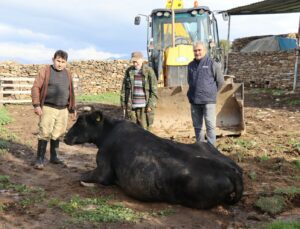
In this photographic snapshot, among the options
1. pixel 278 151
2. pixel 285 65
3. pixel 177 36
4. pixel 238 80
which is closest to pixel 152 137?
pixel 278 151

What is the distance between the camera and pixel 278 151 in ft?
25.0

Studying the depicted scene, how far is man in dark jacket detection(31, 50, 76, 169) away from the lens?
21.0ft

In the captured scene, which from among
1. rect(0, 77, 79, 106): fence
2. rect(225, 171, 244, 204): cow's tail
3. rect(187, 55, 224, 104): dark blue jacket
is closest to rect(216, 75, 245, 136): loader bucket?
rect(187, 55, 224, 104): dark blue jacket

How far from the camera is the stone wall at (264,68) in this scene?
19.2 meters

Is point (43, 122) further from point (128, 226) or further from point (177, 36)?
point (177, 36)

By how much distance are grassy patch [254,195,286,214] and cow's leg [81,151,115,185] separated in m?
1.75

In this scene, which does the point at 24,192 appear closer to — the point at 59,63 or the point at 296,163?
the point at 59,63

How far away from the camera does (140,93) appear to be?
23.1 feet

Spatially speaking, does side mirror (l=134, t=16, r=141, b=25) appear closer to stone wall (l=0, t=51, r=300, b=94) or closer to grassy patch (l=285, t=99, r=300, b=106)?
grassy patch (l=285, t=99, r=300, b=106)

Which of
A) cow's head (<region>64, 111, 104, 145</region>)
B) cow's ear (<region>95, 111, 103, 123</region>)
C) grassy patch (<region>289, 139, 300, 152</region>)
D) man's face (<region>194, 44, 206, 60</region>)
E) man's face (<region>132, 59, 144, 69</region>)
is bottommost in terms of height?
grassy patch (<region>289, 139, 300, 152</region>)

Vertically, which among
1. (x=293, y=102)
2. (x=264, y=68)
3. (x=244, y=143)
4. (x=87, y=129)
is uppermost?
(x=264, y=68)

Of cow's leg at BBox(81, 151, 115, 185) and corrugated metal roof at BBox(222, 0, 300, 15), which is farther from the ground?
corrugated metal roof at BBox(222, 0, 300, 15)

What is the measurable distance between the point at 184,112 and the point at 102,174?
4.04m

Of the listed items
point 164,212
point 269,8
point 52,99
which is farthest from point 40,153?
point 269,8
